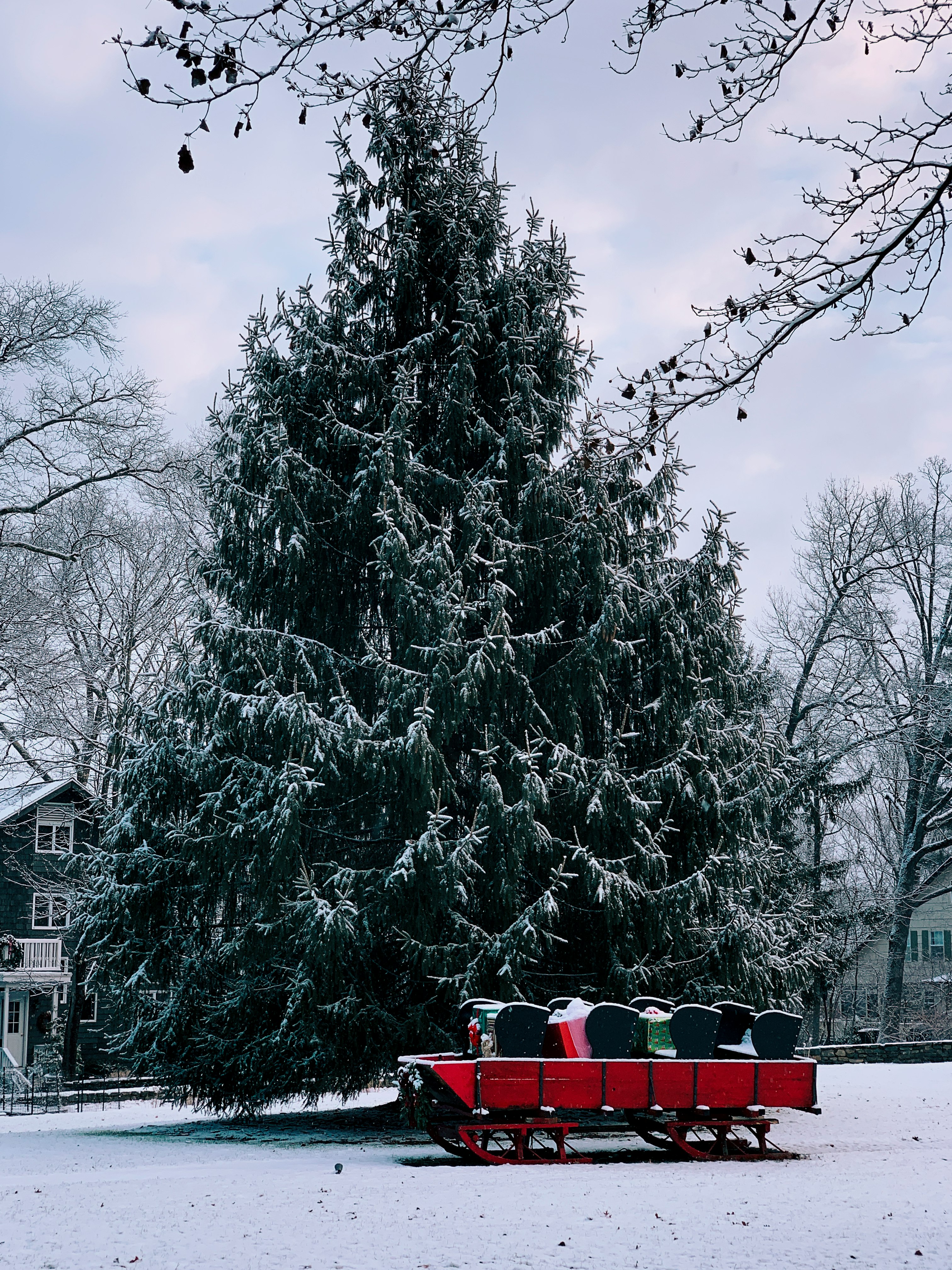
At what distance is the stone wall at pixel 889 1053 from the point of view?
2397cm

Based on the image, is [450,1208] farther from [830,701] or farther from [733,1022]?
[830,701]

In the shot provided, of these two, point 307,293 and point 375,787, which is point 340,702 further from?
point 307,293

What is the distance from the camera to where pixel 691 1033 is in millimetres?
11438

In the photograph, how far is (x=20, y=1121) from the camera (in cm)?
1922

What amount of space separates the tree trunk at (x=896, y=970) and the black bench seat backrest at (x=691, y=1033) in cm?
1737

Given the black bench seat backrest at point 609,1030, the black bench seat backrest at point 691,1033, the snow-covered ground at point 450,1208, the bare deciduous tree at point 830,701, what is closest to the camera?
the snow-covered ground at point 450,1208

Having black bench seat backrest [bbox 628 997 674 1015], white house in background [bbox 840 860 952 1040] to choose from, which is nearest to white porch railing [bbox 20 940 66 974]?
white house in background [bbox 840 860 952 1040]

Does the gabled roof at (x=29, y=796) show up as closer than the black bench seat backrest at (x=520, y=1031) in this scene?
No

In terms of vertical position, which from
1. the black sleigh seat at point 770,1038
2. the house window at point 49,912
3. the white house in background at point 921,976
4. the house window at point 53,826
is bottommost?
the white house in background at point 921,976

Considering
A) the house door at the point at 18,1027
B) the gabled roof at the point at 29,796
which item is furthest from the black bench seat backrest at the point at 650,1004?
the house door at the point at 18,1027

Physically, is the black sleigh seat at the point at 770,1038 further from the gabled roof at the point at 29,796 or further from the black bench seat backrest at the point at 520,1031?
the gabled roof at the point at 29,796

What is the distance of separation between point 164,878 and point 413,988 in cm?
310

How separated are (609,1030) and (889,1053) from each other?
1558 cm

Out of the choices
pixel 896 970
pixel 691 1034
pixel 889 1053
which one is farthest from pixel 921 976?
pixel 691 1034
